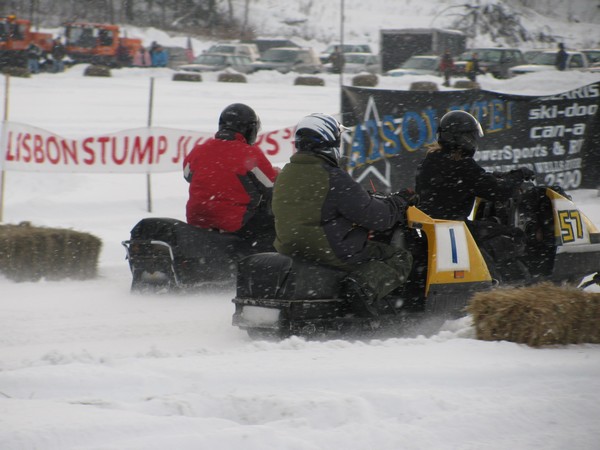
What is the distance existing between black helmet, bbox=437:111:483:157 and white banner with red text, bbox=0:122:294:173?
5106mm

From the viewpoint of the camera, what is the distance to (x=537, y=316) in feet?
17.7

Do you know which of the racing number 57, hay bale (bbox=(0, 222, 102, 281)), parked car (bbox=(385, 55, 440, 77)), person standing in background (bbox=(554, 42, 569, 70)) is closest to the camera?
the racing number 57

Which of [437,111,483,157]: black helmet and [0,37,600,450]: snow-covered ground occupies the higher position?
[437,111,483,157]: black helmet

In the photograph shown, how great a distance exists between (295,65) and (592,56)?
43.6 feet

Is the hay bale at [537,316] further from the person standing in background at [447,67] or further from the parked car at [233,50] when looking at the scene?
the parked car at [233,50]

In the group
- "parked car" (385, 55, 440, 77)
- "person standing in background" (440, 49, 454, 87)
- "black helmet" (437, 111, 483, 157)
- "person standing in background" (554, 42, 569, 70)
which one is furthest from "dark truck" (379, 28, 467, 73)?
"black helmet" (437, 111, 483, 157)

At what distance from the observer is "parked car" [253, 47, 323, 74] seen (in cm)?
3888

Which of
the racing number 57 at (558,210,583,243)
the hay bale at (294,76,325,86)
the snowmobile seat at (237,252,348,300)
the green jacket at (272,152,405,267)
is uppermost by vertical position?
the hay bale at (294,76,325,86)

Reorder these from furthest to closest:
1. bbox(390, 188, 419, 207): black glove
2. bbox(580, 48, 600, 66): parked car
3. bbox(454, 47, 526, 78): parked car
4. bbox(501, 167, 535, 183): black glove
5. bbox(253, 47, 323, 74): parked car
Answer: bbox(580, 48, 600, 66): parked car < bbox(253, 47, 323, 74): parked car < bbox(454, 47, 526, 78): parked car < bbox(501, 167, 535, 183): black glove < bbox(390, 188, 419, 207): black glove

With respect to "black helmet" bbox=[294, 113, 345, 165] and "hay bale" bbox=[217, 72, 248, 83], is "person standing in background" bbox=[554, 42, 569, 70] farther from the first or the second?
"black helmet" bbox=[294, 113, 345, 165]

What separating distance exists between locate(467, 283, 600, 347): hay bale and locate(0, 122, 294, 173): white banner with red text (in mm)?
6550

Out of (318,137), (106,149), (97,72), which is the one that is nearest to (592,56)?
(97,72)

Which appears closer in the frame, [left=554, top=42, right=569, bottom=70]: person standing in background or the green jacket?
the green jacket

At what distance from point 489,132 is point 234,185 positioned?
5.78 meters
